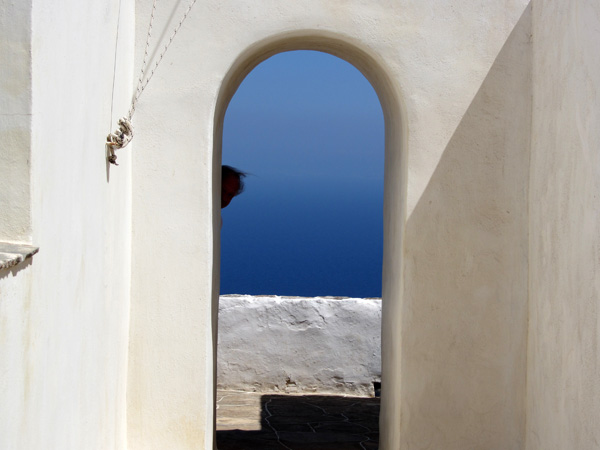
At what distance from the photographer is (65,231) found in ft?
10.8

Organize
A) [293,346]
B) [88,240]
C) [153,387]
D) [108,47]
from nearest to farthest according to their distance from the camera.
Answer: [88,240]
[108,47]
[153,387]
[293,346]

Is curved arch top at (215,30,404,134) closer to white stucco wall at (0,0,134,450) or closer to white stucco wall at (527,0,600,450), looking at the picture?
white stucco wall at (0,0,134,450)

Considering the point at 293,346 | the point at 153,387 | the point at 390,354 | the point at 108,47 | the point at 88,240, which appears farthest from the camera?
the point at 293,346

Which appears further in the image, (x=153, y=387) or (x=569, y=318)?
(x=153, y=387)

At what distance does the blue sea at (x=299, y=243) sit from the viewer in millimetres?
24984

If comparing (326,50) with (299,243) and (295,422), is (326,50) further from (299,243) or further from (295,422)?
(299,243)

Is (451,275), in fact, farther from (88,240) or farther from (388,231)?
(88,240)

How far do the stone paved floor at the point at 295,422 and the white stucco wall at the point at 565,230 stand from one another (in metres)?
1.97

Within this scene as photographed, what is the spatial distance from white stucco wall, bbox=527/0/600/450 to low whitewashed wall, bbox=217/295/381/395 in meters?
3.24

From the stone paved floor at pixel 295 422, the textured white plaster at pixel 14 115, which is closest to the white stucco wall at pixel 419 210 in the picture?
the stone paved floor at pixel 295 422

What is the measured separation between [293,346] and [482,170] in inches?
141

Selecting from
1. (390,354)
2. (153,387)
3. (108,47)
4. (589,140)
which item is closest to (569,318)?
(589,140)

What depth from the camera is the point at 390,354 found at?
5262 millimetres

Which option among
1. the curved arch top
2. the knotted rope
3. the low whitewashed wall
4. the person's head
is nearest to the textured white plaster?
the knotted rope
